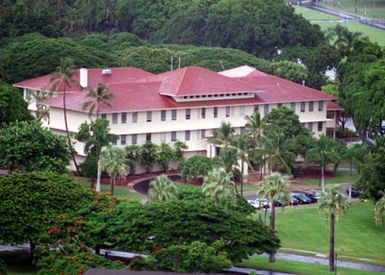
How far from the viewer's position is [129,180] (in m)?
110

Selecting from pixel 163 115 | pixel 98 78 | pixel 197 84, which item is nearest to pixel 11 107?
pixel 163 115

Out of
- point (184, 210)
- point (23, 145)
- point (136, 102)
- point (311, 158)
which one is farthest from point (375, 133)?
point (184, 210)

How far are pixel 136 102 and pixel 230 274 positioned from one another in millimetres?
37796

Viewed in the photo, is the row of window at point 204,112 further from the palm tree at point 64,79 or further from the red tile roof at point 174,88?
the palm tree at point 64,79

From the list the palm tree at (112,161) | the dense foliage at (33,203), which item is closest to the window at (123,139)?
the palm tree at (112,161)

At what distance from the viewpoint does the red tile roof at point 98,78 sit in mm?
122812

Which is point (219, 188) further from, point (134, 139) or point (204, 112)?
point (204, 112)

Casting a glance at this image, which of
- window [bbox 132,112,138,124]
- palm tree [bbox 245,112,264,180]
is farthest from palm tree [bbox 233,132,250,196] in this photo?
window [bbox 132,112,138,124]

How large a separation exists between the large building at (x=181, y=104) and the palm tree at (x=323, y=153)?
10122mm

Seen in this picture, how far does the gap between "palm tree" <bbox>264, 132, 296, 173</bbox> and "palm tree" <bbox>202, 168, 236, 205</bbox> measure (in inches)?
466

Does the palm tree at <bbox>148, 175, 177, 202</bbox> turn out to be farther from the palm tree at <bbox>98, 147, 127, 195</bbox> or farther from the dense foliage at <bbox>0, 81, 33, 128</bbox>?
the dense foliage at <bbox>0, 81, 33, 128</bbox>

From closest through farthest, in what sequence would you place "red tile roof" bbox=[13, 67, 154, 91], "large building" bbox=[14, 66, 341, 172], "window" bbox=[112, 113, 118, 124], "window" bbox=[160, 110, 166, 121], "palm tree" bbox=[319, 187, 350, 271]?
1. "palm tree" bbox=[319, 187, 350, 271]
2. "window" bbox=[112, 113, 118, 124]
3. "large building" bbox=[14, 66, 341, 172]
4. "window" bbox=[160, 110, 166, 121]
5. "red tile roof" bbox=[13, 67, 154, 91]

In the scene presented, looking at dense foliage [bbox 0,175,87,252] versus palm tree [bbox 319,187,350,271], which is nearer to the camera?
dense foliage [bbox 0,175,87,252]

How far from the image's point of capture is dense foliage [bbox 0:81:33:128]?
108 metres
